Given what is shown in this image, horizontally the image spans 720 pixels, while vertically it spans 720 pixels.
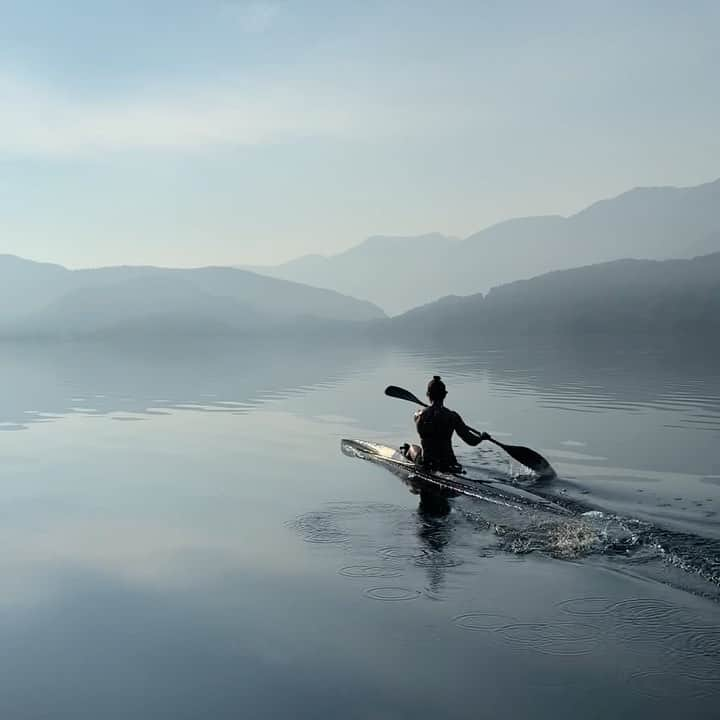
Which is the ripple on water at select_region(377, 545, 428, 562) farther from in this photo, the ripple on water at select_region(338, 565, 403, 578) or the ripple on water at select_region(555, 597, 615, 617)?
the ripple on water at select_region(555, 597, 615, 617)

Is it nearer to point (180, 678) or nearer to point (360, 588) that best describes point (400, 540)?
point (360, 588)

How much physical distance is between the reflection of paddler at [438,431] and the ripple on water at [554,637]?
10587 millimetres

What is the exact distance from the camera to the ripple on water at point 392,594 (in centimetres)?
1314

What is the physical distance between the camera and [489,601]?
12.8m

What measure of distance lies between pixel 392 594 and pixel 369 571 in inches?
53.6

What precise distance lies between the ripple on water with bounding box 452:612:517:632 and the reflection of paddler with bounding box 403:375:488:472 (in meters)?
10.1

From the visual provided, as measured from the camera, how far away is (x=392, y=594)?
43.9 feet

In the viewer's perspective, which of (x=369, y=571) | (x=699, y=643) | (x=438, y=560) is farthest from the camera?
(x=438, y=560)

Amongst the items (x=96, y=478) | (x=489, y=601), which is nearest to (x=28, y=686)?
(x=489, y=601)

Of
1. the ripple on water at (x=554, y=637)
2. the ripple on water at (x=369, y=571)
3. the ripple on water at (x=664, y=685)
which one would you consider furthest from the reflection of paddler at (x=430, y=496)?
the ripple on water at (x=664, y=685)

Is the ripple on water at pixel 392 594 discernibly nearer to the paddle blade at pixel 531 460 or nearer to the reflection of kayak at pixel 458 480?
the reflection of kayak at pixel 458 480

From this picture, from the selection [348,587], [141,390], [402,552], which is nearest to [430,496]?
[402,552]

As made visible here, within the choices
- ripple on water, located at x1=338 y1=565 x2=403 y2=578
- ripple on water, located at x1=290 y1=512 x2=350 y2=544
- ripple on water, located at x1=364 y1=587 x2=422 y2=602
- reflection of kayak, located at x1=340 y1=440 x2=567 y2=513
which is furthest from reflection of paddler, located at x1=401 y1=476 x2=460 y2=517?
ripple on water, located at x1=364 y1=587 x2=422 y2=602

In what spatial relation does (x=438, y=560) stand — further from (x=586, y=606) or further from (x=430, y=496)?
(x=430, y=496)
